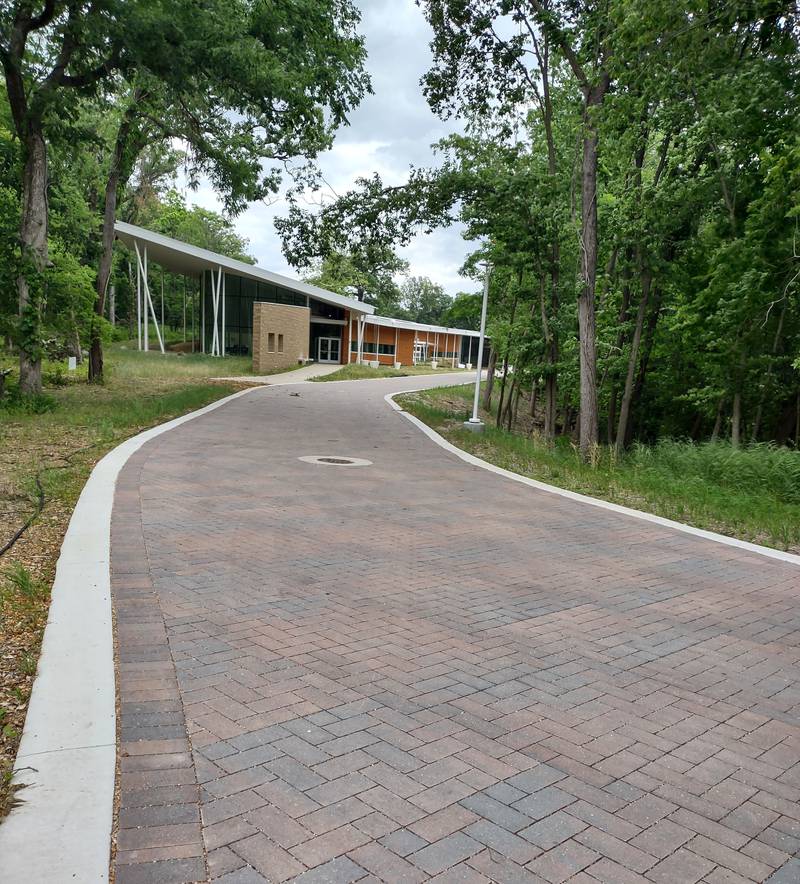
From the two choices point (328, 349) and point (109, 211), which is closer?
point (109, 211)

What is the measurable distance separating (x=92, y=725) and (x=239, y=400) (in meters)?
18.7

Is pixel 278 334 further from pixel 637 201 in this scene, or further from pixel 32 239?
pixel 637 201

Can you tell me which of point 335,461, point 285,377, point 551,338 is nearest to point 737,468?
point 335,461

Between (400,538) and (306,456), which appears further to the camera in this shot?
(306,456)

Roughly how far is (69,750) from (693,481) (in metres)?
10.2

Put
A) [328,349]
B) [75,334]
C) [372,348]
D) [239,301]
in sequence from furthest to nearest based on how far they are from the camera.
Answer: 1. [372,348]
2. [328,349]
3. [239,301]
4. [75,334]

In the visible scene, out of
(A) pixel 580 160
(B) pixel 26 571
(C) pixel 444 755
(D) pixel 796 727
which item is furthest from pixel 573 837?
(A) pixel 580 160

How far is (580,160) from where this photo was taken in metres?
16.8

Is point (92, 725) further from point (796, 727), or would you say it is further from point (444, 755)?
point (796, 727)

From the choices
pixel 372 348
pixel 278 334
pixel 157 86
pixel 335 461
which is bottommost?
pixel 335 461

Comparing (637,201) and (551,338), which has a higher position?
(637,201)

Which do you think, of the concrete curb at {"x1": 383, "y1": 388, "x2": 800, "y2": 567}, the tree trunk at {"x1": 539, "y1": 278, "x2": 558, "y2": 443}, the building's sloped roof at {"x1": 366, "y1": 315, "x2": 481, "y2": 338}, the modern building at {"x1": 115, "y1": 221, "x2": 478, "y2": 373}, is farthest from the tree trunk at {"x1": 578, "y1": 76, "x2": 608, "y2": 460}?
the building's sloped roof at {"x1": 366, "y1": 315, "x2": 481, "y2": 338}

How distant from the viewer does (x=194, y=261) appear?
1633 inches

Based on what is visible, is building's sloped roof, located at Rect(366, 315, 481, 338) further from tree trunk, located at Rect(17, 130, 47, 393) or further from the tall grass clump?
the tall grass clump
